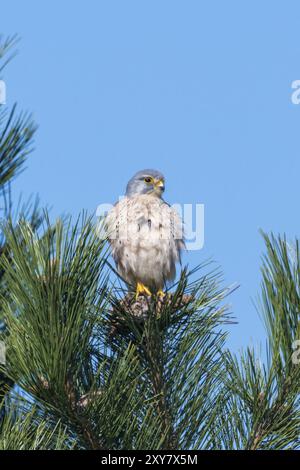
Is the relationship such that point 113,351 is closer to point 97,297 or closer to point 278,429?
point 97,297

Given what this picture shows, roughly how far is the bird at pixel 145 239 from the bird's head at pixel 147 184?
0.56 m

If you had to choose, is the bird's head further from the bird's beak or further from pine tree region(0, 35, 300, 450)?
pine tree region(0, 35, 300, 450)

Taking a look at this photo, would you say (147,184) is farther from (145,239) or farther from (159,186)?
(145,239)

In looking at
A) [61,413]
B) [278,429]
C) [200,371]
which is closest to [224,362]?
[200,371]

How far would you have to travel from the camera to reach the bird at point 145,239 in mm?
6824

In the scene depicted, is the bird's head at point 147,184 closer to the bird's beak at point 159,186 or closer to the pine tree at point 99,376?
the bird's beak at point 159,186

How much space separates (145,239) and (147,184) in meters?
1.01

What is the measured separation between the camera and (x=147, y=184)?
779 centimetres

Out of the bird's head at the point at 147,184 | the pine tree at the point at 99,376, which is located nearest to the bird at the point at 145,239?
the bird's head at the point at 147,184

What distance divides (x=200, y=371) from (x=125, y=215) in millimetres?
2570

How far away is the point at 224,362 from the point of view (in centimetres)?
438

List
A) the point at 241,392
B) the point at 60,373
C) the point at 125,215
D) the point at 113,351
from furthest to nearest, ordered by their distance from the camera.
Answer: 1. the point at 125,215
2. the point at 113,351
3. the point at 241,392
4. the point at 60,373

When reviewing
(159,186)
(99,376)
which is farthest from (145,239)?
(99,376)

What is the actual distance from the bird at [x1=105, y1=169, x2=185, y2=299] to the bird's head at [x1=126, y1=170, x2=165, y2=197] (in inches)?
22.0
